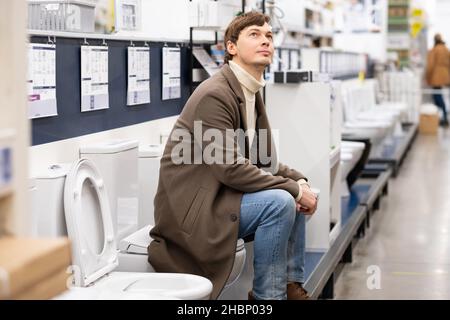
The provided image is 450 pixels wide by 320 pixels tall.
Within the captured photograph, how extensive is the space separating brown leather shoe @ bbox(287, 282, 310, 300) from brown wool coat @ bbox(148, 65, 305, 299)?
0.46 metres

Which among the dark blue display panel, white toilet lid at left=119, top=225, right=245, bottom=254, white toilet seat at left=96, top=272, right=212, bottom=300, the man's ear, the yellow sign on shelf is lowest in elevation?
white toilet seat at left=96, top=272, right=212, bottom=300

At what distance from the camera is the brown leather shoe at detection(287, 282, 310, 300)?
3.96 metres

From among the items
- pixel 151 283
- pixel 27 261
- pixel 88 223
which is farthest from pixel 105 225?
pixel 27 261

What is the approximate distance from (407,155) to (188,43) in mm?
7283

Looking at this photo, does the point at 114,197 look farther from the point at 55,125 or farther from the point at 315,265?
the point at 315,265

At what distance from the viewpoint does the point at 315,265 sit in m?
4.99

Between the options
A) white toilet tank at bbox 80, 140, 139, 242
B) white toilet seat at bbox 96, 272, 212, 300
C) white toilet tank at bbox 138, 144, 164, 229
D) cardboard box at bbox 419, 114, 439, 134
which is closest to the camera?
white toilet seat at bbox 96, 272, 212, 300

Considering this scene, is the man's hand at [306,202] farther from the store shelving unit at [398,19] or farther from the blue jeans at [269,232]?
the store shelving unit at [398,19]

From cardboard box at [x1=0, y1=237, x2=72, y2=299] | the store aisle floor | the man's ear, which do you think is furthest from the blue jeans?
cardboard box at [x1=0, y1=237, x2=72, y2=299]

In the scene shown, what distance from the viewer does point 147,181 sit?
438 cm

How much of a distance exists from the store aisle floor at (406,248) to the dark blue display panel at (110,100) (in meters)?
1.60

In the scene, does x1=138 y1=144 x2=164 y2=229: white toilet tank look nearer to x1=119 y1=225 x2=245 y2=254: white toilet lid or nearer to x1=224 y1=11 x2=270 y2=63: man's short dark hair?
x1=119 y1=225 x2=245 y2=254: white toilet lid

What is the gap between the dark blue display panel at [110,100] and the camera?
11.9 ft

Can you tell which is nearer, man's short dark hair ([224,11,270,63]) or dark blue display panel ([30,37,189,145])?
dark blue display panel ([30,37,189,145])
